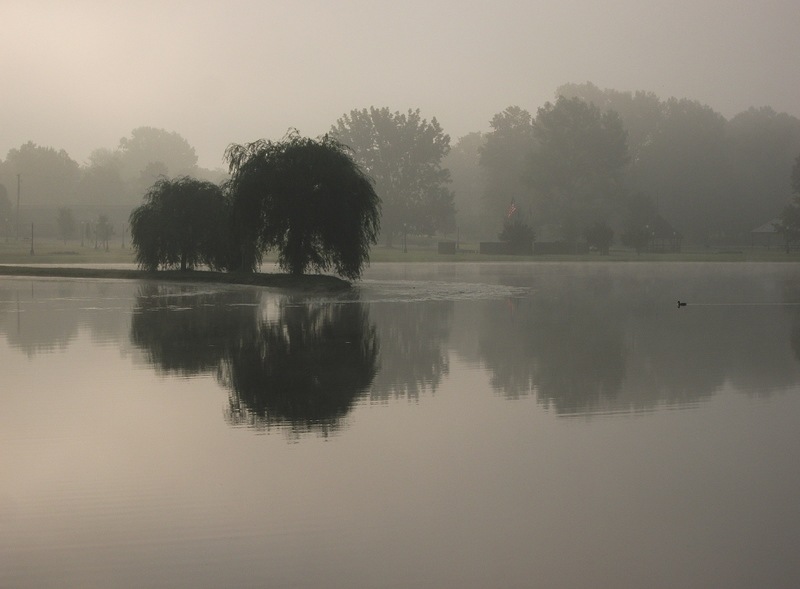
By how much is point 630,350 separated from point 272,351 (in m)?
5.56

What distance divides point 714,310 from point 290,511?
66.7ft

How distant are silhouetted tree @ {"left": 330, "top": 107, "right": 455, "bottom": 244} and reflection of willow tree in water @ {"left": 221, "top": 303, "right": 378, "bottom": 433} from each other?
9003 centimetres

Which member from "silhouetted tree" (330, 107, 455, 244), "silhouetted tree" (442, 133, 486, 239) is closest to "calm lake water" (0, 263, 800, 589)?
"silhouetted tree" (330, 107, 455, 244)

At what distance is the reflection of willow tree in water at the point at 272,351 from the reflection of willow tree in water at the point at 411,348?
0.84ft

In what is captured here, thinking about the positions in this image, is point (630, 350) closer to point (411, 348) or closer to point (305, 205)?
point (411, 348)

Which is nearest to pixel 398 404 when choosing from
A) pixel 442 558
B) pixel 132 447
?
pixel 132 447

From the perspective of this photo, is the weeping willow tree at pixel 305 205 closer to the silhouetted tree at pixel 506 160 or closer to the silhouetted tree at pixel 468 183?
the silhouetted tree at pixel 506 160

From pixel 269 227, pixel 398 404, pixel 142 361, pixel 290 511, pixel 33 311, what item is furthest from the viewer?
pixel 269 227

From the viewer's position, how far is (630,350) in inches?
632

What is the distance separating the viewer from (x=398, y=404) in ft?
35.6

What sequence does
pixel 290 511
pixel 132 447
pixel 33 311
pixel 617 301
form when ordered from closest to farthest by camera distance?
pixel 290 511
pixel 132 447
pixel 33 311
pixel 617 301

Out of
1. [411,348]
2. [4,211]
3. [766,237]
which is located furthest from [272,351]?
[4,211]

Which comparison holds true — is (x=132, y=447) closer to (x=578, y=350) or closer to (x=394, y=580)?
(x=394, y=580)

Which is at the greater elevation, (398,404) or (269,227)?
(269,227)
